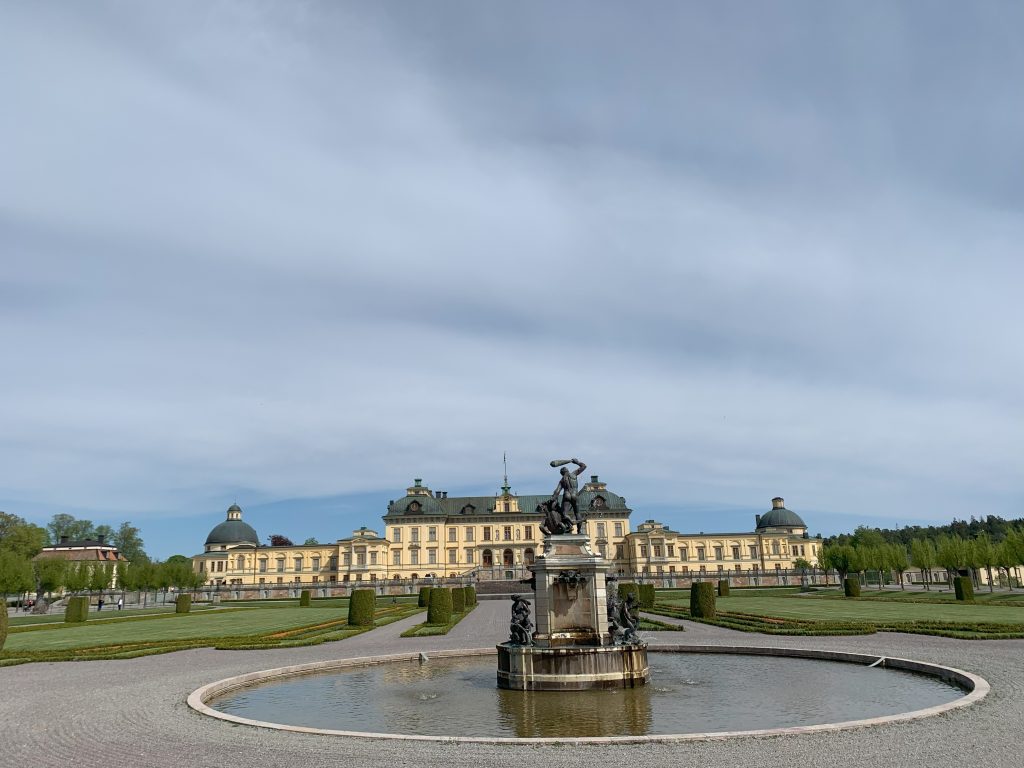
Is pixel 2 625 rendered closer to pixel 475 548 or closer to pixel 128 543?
pixel 475 548

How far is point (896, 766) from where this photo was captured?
953 cm

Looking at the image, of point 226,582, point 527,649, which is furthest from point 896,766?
point 226,582

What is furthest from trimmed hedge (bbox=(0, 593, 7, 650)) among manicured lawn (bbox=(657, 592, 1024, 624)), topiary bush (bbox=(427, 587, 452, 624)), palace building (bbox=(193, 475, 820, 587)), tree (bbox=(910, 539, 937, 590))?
palace building (bbox=(193, 475, 820, 587))

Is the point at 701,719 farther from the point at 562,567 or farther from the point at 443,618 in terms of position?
the point at 443,618

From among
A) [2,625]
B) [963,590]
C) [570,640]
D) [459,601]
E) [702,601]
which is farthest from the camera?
[459,601]

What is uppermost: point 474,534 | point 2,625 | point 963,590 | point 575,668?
point 474,534

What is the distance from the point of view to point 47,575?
68.7 m

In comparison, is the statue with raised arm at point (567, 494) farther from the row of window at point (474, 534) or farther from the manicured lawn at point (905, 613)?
the row of window at point (474, 534)

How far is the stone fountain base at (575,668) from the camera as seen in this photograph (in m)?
16.8

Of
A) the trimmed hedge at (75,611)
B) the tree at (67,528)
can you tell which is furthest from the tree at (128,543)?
the trimmed hedge at (75,611)

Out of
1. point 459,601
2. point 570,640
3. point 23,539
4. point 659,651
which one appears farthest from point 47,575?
point 570,640

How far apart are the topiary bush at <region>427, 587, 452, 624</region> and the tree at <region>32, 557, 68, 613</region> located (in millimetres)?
48239

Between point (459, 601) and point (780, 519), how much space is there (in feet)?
259

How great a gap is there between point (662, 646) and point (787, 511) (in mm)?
103093
